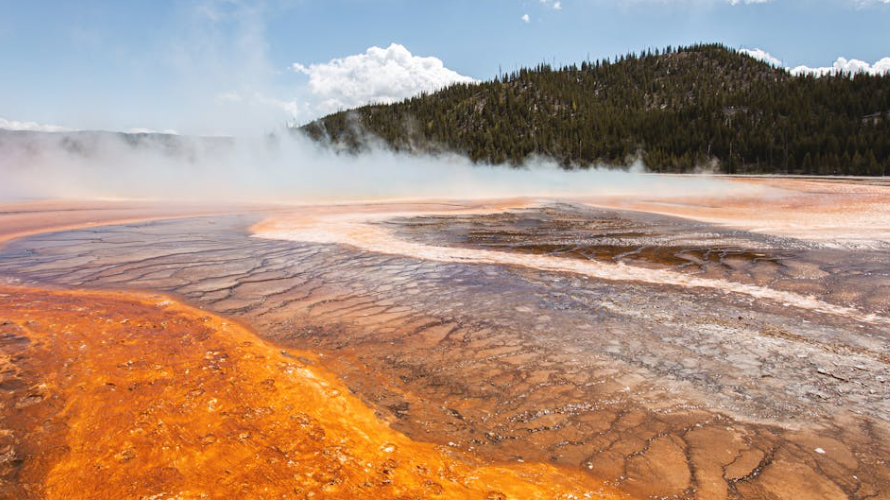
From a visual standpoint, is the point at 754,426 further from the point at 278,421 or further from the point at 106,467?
the point at 106,467

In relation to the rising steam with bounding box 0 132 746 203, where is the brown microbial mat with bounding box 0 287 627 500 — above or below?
below

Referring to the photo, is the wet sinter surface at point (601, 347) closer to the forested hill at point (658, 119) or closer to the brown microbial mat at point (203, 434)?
the brown microbial mat at point (203, 434)

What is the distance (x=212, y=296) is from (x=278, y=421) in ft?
12.0

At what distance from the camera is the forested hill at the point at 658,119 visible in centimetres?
5319

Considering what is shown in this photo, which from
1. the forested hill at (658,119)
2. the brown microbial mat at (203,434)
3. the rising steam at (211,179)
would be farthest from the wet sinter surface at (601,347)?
the forested hill at (658,119)

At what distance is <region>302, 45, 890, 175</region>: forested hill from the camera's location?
174 ft

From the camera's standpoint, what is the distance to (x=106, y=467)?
8.13 feet

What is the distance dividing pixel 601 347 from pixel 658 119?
76016mm

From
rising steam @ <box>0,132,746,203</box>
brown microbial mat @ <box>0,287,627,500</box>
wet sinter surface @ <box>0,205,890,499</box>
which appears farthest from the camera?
rising steam @ <box>0,132,746,203</box>

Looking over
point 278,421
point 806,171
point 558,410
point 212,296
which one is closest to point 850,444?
point 558,410

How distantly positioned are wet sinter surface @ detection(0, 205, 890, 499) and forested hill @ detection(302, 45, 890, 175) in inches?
1940

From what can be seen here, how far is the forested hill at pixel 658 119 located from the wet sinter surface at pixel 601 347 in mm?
49268

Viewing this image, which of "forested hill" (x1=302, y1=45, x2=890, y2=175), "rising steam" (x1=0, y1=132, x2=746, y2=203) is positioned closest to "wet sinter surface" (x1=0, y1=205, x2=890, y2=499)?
"rising steam" (x1=0, y1=132, x2=746, y2=203)

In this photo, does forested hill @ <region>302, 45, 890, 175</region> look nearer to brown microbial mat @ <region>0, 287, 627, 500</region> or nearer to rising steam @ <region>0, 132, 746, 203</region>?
rising steam @ <region>0, 132, 746, 203</region>
